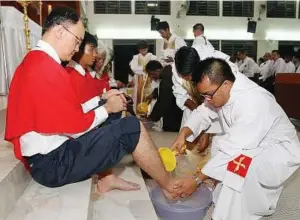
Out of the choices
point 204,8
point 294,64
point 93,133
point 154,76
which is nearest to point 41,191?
point 93,133

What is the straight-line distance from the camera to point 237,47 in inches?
507

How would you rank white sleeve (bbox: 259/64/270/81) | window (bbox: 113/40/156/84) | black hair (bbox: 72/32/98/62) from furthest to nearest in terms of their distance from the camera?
window (bbox: 113/40/156/84) < white sleeve (bbox: 259/64/270/81) < black hair (bbox: 72/32/98/62)

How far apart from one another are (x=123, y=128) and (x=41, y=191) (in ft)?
1.74

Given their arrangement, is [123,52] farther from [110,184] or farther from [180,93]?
[110,184]

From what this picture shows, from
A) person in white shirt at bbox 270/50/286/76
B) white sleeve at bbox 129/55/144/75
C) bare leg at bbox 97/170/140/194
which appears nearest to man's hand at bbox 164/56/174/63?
white sleeve at bbox 129/55/144/75

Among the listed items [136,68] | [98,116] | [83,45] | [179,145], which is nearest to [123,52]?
[136,68]

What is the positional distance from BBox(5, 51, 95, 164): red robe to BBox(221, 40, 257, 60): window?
11920mm

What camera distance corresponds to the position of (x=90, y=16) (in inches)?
464

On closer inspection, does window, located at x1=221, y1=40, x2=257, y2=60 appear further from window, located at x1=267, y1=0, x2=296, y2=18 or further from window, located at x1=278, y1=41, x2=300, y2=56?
window, located at x1=267, y1=0, x2=296, y2=18

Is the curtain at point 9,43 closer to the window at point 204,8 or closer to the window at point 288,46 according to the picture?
the window at point 204,8

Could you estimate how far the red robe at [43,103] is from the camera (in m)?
1.42

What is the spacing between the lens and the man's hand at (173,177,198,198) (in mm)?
1848

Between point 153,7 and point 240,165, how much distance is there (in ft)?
36.2

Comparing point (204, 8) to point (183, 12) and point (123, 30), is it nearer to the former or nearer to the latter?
→ point (183, 12)
